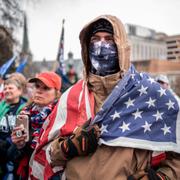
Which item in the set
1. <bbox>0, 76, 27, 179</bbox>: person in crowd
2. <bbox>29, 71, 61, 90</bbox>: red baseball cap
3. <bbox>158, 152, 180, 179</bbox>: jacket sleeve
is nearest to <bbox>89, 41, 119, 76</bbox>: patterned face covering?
<bbox>158, 152, 180, 179</bbox>: jacket sleeve

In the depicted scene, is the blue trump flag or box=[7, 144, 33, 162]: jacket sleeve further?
box=[7, 144, 33, 162]: jacket sleeve

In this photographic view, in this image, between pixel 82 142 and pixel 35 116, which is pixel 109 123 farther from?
pixel 35 116

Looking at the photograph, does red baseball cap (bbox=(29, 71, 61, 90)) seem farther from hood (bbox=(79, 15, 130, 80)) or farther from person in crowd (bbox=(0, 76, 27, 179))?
hood (bbox=(79, 15, 130, 80))

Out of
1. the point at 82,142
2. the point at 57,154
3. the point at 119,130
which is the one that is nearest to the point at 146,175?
the point at 119,130

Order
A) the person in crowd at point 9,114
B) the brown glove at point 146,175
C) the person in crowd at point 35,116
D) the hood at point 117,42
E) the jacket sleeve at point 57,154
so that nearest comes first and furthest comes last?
the brown glove at point 146,175 → the jacket sleeve at point 57,154 → the hood at point 117,42 → the person in crowd at point 35,116 → the person in crowd at point 9,114

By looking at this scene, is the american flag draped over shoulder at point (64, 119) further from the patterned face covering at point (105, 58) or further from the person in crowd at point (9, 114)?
the person in crowd at point (9, 114)

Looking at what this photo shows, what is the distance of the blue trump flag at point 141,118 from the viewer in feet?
7.87

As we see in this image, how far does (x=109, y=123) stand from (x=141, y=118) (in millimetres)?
202

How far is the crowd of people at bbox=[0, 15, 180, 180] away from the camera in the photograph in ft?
7.86

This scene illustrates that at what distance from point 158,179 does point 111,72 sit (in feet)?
2.58

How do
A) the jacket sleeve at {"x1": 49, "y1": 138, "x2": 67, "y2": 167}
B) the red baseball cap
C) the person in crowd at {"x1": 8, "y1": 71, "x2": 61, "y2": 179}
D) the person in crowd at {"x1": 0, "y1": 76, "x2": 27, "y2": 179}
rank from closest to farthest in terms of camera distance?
1. the jacket sleeve at {"x1": 49, "y1": 138, "x2": 67, "y2": 167}
2. the person in crowd at {"x1": 8, "y1": 71, "x2": 61, "y2": 179}
3. the red baseball cap
4. the person in crowd at {"x1": 0, "y1": 76, "x2": 27, "y2": 179}

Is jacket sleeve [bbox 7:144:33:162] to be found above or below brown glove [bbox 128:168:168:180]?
below

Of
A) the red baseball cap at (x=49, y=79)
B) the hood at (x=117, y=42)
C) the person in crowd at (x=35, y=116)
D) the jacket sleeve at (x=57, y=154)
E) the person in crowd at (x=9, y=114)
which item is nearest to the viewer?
the jacket sleeve at (x=57, y=154)

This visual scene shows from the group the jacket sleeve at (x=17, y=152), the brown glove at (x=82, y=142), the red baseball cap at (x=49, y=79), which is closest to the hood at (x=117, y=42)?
the brown glove at (x=82, y=142)
